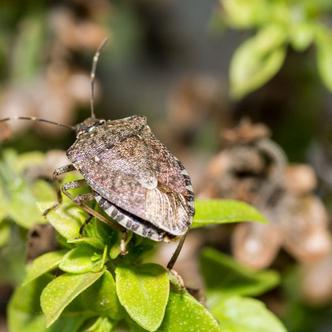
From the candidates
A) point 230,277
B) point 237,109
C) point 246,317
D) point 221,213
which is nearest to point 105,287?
point 221,213

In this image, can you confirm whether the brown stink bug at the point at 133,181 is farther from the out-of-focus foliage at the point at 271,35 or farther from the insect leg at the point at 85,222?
the out-of-focus foliage at the point at 271,35

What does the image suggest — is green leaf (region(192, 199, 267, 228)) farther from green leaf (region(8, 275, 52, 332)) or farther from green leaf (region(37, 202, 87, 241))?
green leaf (region(8, 275, 52, 332))

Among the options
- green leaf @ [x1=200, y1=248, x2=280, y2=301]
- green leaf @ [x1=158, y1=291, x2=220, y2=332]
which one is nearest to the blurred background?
green leaf @ [x1=200, y1=248, x2=280, y2=301]

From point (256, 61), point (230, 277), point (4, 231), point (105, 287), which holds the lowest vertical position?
point (230, 277)

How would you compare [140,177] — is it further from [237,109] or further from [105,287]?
[237,109]

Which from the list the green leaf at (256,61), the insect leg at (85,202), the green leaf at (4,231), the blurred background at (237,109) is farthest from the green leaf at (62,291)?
the green leaf at (256,61)

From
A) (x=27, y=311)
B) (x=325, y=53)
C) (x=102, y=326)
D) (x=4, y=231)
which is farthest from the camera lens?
(x=325, y=53)
